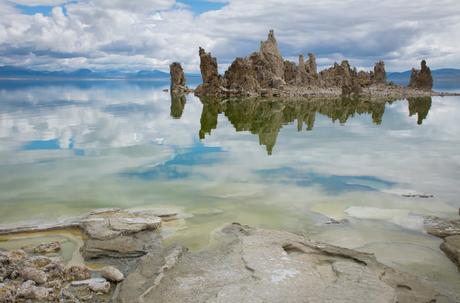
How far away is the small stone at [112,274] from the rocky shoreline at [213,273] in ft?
0.06

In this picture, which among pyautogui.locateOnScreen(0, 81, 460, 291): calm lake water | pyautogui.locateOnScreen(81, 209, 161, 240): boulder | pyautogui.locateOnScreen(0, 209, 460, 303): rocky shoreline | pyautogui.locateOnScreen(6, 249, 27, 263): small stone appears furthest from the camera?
pyautogui.locateOnScreen(0, 81, 460, 291): calm lake water

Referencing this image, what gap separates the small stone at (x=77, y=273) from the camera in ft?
28.6

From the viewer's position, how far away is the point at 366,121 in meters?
41.5

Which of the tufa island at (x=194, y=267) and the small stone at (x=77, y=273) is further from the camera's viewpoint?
the small stone at (x=77, y=273)

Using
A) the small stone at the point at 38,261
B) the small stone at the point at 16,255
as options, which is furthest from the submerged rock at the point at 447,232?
the small stone at the point at 16,255

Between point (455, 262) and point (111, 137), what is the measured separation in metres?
23.1

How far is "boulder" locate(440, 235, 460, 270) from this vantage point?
A: 1012cm

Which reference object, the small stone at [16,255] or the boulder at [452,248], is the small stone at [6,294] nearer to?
the small stone at [16,255]

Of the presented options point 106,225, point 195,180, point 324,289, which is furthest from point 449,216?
point 106,225

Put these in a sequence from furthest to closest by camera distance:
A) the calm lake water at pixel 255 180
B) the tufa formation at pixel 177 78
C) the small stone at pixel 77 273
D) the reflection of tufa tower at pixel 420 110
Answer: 1. the tufa formation at pixel 177 78
2. the reflection of tufa tower at pixel 420 110
3. the calm lake water at pixel 255 180
4. the small stone at pixel 77 273

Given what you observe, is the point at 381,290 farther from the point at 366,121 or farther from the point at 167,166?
the point at 366,121

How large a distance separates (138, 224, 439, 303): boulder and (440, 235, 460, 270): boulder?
195 centimetres

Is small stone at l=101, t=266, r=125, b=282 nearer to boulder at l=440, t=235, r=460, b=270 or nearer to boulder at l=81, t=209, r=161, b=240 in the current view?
boulder at l=81, t=209, r=161, b=240

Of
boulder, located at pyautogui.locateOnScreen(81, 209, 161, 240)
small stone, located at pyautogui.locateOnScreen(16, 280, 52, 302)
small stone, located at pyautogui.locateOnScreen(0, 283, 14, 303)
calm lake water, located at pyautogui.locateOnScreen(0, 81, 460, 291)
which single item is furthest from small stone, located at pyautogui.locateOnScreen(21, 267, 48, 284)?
calm lake water, located at pyautogui.locateOnScreen(0, 81, 460, 291)
